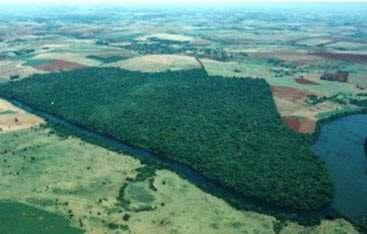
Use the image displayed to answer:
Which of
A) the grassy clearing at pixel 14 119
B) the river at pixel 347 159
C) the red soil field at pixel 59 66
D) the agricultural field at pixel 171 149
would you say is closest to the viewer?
the agricultural field at pixel 171 149

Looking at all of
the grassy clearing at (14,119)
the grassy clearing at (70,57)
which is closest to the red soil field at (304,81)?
the grassy clearing at (70,57)

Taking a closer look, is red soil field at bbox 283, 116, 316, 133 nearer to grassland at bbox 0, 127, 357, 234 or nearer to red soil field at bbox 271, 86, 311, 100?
red soil field at bbox 271, 86, 311, 100

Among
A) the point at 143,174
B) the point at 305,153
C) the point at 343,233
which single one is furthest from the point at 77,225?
the point at 305,153

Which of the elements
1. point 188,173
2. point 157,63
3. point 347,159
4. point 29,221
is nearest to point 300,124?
point 347,159

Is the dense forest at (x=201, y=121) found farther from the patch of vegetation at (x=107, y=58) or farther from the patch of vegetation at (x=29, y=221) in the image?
the patch of vegetation at (x=29, y=221)

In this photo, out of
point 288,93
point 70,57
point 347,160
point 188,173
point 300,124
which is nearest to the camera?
point 188,173

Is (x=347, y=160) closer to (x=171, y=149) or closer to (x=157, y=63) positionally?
(x=171, y=149)

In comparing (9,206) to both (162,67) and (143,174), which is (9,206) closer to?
(143,174)
